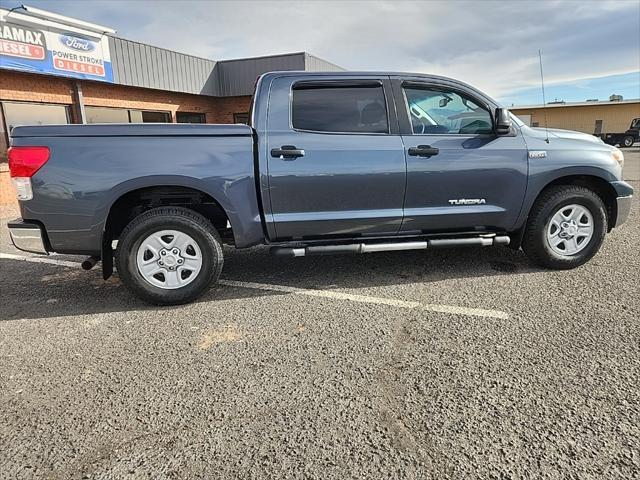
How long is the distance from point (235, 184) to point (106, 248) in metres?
1.29

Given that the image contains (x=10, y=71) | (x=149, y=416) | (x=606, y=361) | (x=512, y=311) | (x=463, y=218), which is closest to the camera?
(x=149, y=416)

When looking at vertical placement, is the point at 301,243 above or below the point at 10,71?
below

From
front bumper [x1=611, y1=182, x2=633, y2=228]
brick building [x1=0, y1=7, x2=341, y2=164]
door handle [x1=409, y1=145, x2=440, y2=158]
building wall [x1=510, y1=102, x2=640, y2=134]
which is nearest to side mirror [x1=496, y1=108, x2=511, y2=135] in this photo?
door handle [x1=409, y1=145, x2=440, y2=158]

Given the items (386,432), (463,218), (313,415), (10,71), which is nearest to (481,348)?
(386,432)

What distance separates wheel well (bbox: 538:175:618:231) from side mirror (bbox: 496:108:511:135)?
774 mm

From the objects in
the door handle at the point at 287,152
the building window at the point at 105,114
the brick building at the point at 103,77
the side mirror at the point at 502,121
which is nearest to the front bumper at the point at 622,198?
the side mirror at the point at 502,121

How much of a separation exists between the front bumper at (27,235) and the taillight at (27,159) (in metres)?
0.41

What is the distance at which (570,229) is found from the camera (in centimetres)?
450

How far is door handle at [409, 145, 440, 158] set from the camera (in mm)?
→ 4070

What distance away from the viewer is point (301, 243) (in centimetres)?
415

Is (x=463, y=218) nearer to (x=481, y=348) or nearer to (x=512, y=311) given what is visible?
(x=512, y=311)

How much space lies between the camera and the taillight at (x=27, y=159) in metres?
3.53

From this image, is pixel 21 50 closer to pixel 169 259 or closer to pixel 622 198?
pixel 169 259

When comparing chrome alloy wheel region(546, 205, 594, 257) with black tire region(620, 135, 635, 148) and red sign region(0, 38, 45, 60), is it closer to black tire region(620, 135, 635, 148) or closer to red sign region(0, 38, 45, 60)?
red sign region(0, 38, 45, 60)
